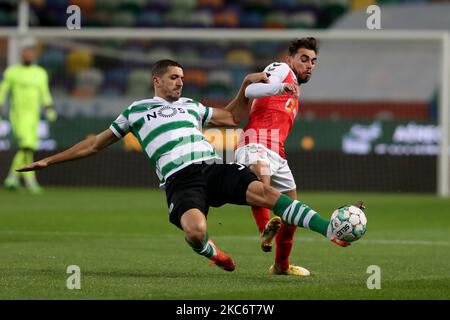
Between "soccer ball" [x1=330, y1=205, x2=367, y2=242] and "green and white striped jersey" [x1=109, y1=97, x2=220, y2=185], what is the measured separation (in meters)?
1.33

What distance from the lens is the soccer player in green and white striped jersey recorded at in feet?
27.1

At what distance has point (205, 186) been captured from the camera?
8.54 meters

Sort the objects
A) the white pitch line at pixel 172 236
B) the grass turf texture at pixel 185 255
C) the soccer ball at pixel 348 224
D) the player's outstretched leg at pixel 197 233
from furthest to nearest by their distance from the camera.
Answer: the white pitch line at pixel 172 236 → the player's outstretched leg at pixel 197 233 → the soccer ball at pixel 348 224 → the grass turf texture at pixel 185 255

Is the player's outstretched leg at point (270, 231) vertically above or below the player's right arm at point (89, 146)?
below

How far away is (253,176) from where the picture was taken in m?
8.45

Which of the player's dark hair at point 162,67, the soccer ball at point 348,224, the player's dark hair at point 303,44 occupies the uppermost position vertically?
the player's dark hair at point 303,44

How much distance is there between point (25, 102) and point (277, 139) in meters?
11.5

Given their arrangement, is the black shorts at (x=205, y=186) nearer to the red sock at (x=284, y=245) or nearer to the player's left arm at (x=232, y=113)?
the player's left arm at (x=232, y=113)

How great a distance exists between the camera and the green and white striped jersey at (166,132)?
8578mm

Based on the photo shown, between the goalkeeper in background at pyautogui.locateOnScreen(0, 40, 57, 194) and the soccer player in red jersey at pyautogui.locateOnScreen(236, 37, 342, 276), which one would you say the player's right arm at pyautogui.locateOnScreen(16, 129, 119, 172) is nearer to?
the soccer player in red jersey at pyautogui.locateOnScreen(236, 37, 342, 276)

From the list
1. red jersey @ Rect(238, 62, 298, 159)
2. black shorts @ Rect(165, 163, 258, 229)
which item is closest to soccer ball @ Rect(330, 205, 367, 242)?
black shorts @ Rect(165, 163, 258, 229)

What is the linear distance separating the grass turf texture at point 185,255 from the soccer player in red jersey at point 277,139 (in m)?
0.29

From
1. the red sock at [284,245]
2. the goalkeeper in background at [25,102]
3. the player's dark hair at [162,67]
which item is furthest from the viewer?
the goalkeeper in background at [25,102]

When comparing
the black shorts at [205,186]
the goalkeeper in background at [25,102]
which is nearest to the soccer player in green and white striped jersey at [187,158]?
the black shorts at [205,186]
